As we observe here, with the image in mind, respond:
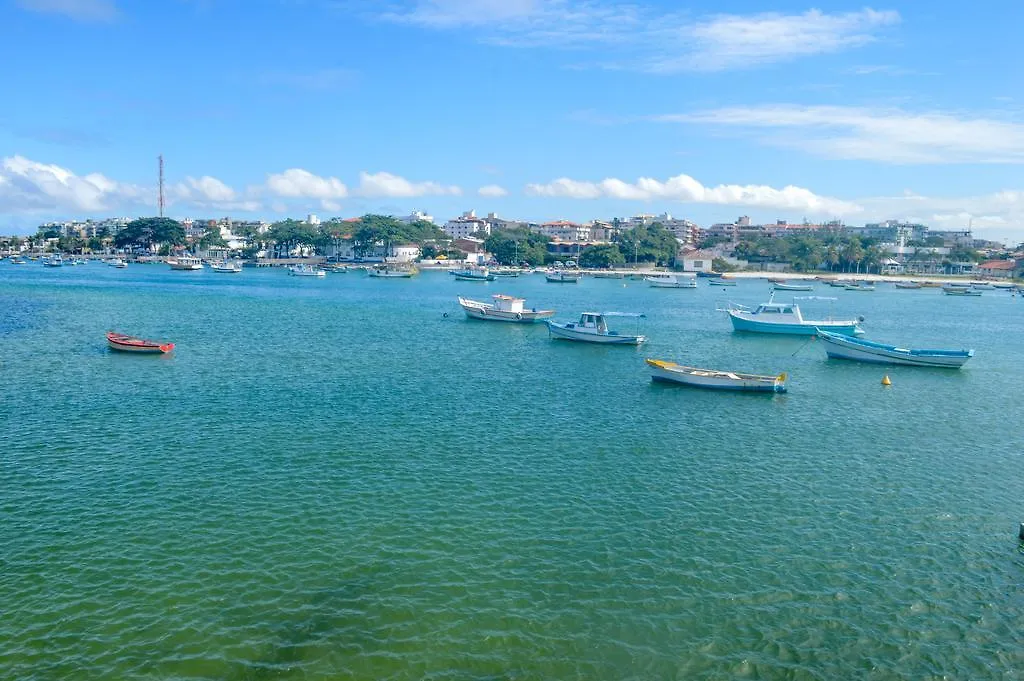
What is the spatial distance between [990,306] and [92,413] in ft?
380

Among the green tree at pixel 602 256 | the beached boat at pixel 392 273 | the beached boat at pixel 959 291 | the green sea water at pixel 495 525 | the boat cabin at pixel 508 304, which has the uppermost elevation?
the green tree at pixel 602 256

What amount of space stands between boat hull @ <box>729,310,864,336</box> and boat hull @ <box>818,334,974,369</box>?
38.8 ft

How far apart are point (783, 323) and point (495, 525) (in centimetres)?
4908

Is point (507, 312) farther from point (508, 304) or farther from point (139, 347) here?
point (139, 347)

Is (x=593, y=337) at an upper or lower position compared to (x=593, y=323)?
lower

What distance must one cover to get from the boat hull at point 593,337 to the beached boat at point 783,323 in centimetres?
1461

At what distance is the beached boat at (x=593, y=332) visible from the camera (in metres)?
53.0

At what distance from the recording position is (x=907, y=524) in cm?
2034

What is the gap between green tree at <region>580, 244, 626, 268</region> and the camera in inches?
6791

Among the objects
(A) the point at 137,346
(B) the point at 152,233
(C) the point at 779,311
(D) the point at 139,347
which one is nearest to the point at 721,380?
(C) the point at 779,311

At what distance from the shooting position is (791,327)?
61812 mm

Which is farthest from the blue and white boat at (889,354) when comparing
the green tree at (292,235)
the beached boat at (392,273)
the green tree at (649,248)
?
the green tree at (292,235)

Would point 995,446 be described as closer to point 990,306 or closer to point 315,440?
point 315,440

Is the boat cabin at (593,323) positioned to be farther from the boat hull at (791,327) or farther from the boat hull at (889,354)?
the boat hull at (791,327)
